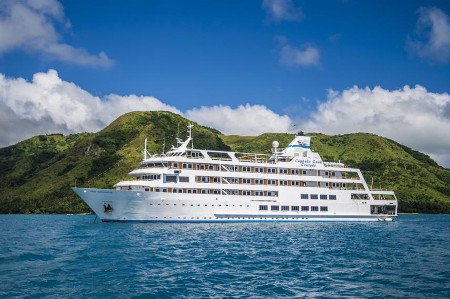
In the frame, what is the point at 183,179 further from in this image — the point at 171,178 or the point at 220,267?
the point at 220,267

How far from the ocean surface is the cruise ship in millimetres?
14046

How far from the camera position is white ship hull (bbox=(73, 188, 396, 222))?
56.1m

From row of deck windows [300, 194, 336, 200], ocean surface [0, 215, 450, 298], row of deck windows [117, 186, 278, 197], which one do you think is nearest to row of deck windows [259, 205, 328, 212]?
row of deck windows [300, 194, 336, 200]

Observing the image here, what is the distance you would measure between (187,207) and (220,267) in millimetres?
31884

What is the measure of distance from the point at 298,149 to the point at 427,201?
10579 cm

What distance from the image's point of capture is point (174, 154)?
6212 cm

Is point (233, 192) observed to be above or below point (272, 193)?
above

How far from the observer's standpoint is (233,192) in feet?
203

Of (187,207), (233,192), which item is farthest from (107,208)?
(233,192)

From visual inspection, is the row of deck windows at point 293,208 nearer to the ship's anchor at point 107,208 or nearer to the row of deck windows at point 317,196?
the row of deck windows at point 317,196

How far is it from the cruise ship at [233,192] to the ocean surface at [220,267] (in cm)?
1405

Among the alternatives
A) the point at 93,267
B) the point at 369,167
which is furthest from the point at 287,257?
the point at 369,167

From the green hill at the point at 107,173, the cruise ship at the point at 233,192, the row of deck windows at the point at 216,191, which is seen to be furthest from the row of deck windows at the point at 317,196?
the green hill at the point at 107,173

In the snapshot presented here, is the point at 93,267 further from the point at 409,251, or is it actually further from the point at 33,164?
the point at 33,164
